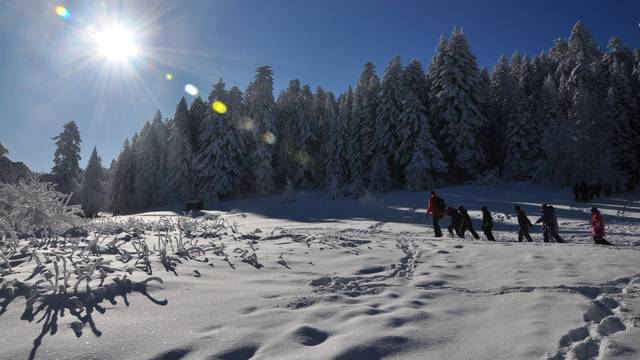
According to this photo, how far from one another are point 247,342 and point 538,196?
27.8 m

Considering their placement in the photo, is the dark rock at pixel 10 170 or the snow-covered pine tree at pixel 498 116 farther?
the snow-covered pine tree at pixel 498 116

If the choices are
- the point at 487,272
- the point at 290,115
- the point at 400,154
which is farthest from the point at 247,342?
the point at 290,115

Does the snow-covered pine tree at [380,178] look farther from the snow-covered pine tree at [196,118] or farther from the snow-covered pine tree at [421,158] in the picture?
the snow-covered pine tree at [196,118]

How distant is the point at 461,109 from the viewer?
36625 millimetres

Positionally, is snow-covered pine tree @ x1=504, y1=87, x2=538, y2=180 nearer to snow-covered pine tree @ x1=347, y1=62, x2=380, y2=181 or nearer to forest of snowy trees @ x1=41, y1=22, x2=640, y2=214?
forest of snowy trees @ x1=41, y1=22, x2=640, y2=214

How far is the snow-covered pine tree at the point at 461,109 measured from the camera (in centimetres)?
3612

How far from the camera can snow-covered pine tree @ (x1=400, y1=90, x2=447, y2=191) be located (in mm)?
34156

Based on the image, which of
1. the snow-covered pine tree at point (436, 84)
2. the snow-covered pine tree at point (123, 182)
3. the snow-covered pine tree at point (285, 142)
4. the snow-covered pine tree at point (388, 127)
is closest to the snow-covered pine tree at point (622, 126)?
the snow-covered pine tree at point (436, 84)

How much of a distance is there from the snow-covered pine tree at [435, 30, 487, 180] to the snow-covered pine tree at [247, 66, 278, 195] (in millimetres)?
18287

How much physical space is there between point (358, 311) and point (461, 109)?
1418 inches

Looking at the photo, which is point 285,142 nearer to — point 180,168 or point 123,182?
point 180,168

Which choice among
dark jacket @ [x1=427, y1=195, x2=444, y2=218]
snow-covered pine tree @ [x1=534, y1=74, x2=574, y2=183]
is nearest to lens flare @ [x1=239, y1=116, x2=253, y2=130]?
snow-covered pine tree @ [x1=534, y1=74, x2=574, y2=183]

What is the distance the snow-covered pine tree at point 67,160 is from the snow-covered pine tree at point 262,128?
73.7 ft

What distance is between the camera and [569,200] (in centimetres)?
2481
